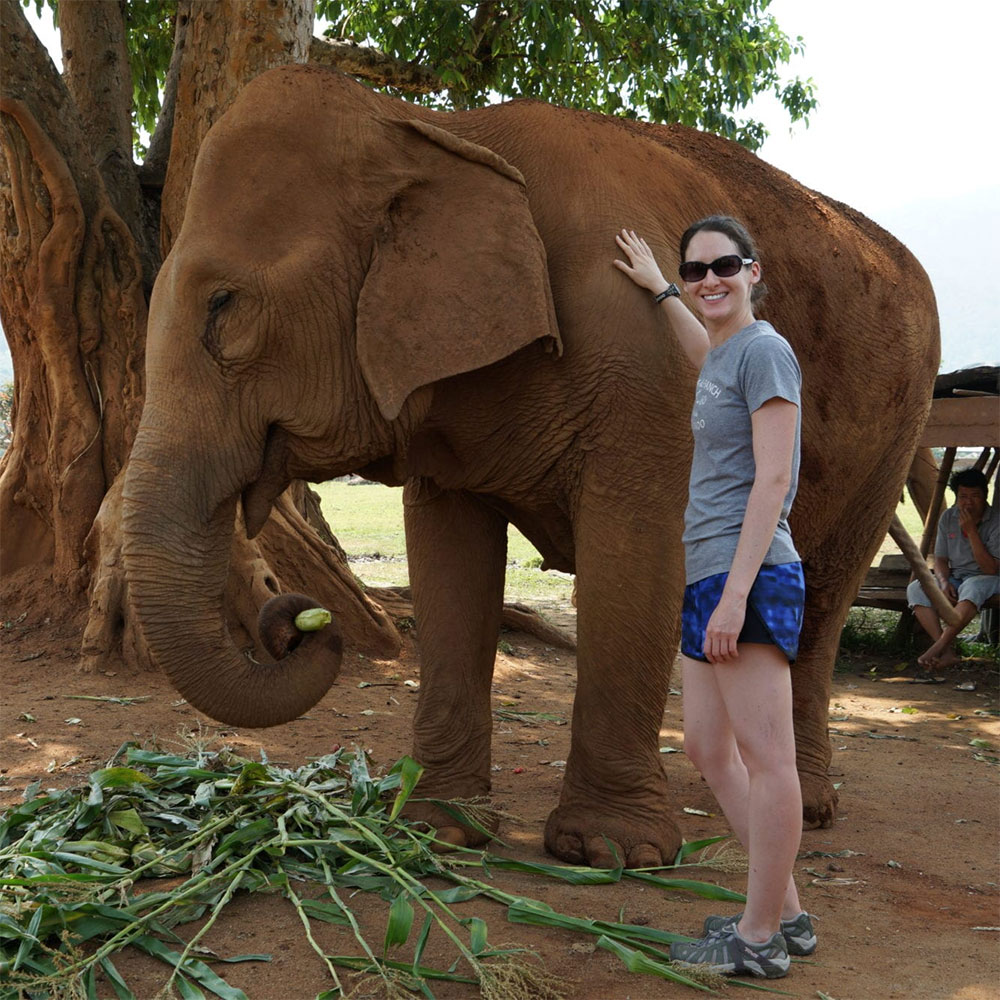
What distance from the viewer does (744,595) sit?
10.5 ft

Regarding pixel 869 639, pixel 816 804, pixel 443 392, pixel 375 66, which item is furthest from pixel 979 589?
pixel 375 66

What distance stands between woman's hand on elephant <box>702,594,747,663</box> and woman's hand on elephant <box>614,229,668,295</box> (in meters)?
1.42

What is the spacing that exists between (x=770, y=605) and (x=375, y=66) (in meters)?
8.14

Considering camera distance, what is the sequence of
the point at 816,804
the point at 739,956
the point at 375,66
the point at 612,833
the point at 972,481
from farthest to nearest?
the point at 375,66 → the point at 972,481 → the point at 816,804 → the point at 612,833 → the point at 739,956

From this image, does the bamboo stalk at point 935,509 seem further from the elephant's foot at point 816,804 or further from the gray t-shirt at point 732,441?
the gray t-shirt at point 732,441

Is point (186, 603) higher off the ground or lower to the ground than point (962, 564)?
higher

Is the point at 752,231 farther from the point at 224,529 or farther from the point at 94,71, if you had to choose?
the point at 94,71

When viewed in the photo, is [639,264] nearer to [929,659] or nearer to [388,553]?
[929,659]

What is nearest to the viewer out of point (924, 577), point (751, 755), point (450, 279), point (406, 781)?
point (751, 755)

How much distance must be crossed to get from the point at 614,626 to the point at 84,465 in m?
4.90

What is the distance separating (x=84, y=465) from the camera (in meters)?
8.11

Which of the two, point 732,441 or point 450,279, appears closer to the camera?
point 732,441

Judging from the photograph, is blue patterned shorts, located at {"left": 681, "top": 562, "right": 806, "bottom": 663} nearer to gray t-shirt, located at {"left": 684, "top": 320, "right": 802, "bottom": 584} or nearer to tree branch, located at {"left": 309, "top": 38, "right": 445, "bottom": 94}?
gray t-shirt, located at {"left": 684, "top": 320, "right": 802, "bottom": 584}

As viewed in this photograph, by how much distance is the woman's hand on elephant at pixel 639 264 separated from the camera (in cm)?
425
